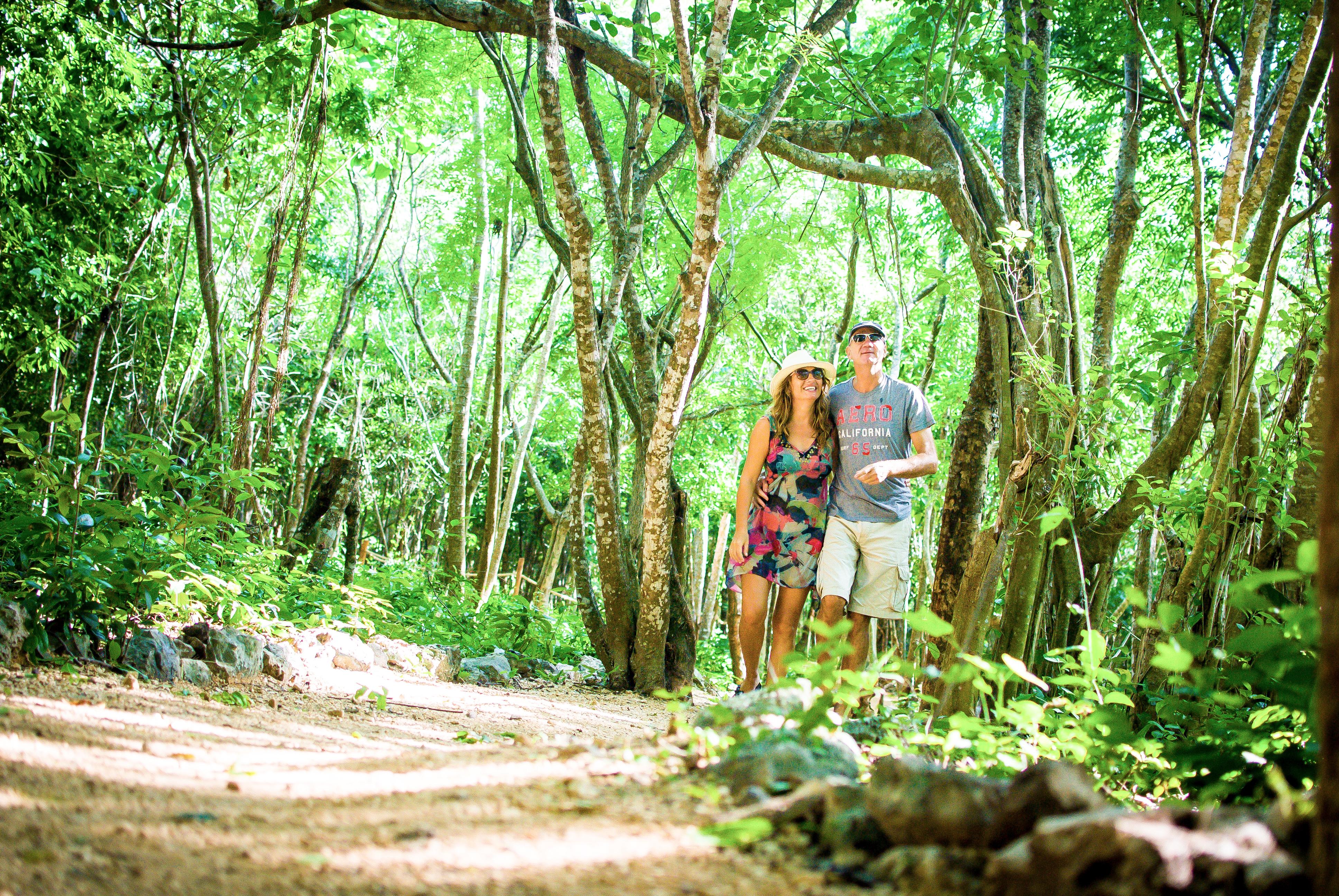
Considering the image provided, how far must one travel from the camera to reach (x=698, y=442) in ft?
50.8

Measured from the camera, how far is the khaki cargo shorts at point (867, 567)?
175 inches

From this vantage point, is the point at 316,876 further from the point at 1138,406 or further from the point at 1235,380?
the point at 1138,406

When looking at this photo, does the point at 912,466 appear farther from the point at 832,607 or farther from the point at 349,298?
the point at 349,298

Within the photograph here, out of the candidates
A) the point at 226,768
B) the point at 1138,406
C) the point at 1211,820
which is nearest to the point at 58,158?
the point at 226,768

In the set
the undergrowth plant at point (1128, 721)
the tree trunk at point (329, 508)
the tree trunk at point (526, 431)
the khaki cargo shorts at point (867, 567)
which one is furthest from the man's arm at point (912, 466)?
the tree trunk at point (526, 431)

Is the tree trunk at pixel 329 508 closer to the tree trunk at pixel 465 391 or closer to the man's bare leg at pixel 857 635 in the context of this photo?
the tree trunk at pixel 465 391

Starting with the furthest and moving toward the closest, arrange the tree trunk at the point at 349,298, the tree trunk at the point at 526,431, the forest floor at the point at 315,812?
the tree trunk at the point at 526,431
the tree trunk at the point at 349,298
the forest floor at the point at 315,812

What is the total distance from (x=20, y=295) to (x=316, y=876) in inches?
323

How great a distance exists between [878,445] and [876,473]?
1.36ft

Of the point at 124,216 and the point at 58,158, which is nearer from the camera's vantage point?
the point at 58,158

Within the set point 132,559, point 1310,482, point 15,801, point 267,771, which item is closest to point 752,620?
point 1310,482

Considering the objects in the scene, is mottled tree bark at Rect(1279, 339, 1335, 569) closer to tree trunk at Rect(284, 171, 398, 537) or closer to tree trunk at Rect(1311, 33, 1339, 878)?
tree trunk at Rect(1311, 33, 1339, 878)

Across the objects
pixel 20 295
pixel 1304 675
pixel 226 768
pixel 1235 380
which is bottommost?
pixel 226 768

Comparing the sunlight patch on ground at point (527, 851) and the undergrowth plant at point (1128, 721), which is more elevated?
the undergrowth plant at point (1128, 721)
